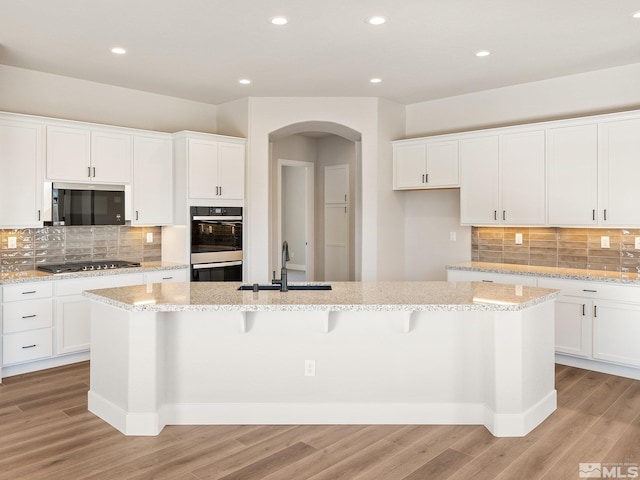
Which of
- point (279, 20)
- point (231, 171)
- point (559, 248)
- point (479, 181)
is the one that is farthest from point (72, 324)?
point (559, 248)

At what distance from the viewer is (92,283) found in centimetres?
478

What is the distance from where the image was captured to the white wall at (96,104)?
486 centimetres

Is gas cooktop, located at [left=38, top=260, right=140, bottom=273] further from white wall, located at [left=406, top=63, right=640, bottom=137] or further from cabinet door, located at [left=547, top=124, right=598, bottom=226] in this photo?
cabinet door, located at [left=547, top=124, right=598, bottom=226]

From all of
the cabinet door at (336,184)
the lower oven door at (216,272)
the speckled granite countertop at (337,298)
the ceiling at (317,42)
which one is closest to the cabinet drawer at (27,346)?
the speckled granite countertop at (337,298)

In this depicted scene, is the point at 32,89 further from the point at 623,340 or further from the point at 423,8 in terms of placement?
the point at 623,340

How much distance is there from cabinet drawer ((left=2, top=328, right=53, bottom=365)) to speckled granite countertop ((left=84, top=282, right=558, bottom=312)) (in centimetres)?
139

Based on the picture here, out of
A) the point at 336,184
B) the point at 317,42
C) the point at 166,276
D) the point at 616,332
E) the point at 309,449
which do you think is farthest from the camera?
the point at 336,184

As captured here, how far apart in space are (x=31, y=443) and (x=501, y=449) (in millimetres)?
2857

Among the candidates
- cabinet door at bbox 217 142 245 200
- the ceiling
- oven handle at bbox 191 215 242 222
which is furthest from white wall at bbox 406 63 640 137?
oven handle at bbox 191 215 242 222

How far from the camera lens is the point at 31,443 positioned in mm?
3107

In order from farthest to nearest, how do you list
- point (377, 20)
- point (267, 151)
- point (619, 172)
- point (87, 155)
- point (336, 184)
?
point (336, 184), point (267, 151), point (87, 155), point (619, 172), point (377, 20)

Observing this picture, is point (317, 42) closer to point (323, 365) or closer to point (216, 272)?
point (323, 365)

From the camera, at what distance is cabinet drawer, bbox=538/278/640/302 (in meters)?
4.28

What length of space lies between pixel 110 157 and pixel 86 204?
0.54 metres
